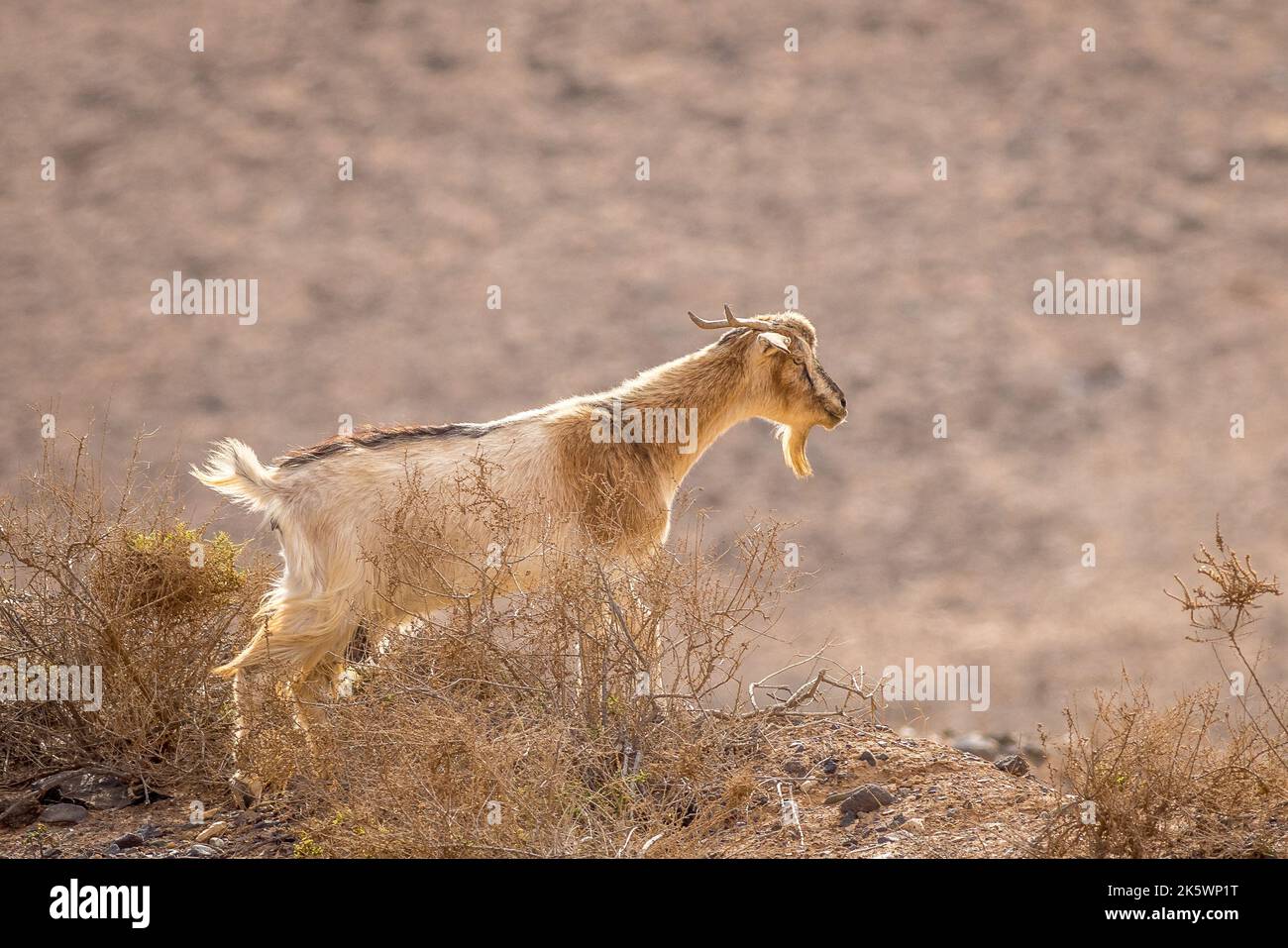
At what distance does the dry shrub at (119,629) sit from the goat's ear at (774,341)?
3268 mm

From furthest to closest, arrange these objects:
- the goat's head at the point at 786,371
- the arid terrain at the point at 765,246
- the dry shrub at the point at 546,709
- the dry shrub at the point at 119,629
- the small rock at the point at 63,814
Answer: the arid terrain at the point at 765,246 → the goat's head at the point at 786,371 → the dry shrub at the point at 119,629 → the small rock at the point at 63,814 → the dry shrub at the point at 546,709

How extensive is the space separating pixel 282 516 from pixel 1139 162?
30.8m

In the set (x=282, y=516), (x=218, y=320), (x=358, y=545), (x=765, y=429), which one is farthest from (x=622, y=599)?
(x=218, y=320)

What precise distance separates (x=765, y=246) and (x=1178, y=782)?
87.8 ft

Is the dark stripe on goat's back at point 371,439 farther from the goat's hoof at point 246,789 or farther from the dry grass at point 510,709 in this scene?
the goat's hoof at point 246,789

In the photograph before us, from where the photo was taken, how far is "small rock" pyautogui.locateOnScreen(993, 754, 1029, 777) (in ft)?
25.7

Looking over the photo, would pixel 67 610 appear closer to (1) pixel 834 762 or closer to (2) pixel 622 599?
(2) pixel 622 599

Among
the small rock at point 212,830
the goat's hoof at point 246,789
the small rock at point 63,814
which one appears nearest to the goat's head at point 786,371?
the goat's hoof at point 246,789

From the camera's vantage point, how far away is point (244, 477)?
8.06 meters

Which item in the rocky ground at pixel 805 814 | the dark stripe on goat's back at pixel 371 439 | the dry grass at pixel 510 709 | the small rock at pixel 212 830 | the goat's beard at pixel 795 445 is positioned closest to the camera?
the dry grass at pixel 510 709

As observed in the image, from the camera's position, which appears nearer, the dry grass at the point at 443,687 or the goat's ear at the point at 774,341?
the dry grass at the point at 443,687

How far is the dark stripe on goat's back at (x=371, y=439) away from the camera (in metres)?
8.16

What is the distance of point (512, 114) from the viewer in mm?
35281

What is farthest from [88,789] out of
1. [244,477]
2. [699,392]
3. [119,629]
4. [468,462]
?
[699,392]
